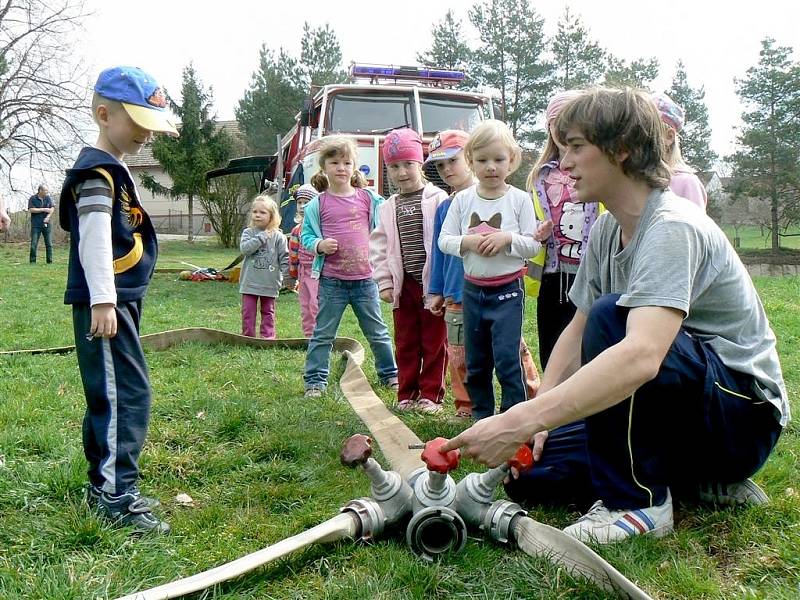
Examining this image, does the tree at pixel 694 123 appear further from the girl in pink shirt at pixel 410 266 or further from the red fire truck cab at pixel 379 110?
the girl in pink shirt at pixel 410 266

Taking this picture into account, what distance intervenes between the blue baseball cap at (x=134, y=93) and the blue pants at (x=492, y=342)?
1650mm

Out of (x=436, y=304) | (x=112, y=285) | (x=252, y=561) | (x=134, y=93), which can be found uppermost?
(x=134, y=93)

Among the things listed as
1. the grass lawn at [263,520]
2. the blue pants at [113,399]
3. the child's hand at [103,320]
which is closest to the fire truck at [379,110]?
the grass lawn at [263,520]

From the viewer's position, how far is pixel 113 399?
2.36 meters

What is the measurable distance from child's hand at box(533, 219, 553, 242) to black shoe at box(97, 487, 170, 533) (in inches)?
79.1

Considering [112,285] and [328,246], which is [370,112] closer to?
[328,246]

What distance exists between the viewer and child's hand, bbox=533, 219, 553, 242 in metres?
3.32

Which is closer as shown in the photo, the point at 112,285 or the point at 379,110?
the point at 112,285

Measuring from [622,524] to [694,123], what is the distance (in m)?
39.6

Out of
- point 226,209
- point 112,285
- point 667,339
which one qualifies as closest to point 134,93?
point 112,285

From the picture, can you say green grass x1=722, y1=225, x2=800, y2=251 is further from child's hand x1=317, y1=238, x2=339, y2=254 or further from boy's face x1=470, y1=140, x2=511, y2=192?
boy's face x1=470, y1=140, x2=511, y2=192

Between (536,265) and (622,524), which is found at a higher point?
(536,265)

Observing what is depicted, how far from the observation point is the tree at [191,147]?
35.5m

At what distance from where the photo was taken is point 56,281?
12344 millimetres
